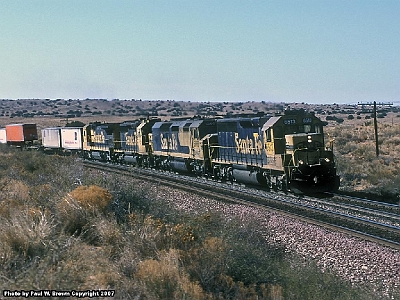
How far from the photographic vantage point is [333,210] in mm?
18906

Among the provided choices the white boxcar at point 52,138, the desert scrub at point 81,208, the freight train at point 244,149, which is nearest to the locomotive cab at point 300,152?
the freight train at point 244,149

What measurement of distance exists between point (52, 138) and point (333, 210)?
142 ft

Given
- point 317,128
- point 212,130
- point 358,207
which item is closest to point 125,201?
point 358,207

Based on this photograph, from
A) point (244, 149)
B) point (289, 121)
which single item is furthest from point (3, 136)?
point (289, 121)

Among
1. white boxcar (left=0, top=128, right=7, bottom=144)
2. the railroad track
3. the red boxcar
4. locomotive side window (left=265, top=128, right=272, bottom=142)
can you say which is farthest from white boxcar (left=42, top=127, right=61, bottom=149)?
locomotive side window (left=265, top=128, right=272, bottom=142)

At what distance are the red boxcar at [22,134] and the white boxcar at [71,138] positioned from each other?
6294 mm

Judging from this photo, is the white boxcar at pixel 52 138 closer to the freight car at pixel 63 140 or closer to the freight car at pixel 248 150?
the freight car at pixel 63 140

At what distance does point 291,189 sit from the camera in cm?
2148

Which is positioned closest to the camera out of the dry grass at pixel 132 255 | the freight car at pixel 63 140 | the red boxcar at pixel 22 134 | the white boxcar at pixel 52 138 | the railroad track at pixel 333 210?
the dry grass at pixel 132 255

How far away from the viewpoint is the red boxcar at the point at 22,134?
190 feet

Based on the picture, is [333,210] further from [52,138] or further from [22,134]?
[22,134]

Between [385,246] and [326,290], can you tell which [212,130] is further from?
[326,290]

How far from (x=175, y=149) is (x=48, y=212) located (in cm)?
2157

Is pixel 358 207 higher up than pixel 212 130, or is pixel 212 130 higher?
pixel 212 130
